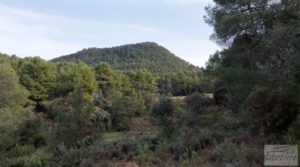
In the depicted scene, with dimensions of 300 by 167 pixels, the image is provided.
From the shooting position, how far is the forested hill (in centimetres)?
7144

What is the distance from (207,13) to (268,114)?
7.38 meters

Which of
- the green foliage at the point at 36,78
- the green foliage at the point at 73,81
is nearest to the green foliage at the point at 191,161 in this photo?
the green foliage at the point at 73,81

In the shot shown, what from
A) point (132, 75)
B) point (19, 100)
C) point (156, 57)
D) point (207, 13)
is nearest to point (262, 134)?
point (207, 13)

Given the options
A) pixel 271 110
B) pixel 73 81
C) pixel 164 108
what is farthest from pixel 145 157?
pixel 73 81

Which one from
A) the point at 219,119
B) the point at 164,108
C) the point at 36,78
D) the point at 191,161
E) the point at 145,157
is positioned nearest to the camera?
the point at 191,161

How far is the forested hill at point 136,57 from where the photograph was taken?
71.4 m

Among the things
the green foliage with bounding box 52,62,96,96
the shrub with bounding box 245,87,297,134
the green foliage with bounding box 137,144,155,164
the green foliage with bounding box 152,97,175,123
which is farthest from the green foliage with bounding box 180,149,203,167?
the green foliage with bounding box 52,62,96,96

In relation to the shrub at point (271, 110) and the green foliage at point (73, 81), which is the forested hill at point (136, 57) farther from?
the shrub at point (271, 110)

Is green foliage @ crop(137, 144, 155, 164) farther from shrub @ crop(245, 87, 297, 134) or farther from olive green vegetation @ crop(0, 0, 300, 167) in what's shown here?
shrub @ crop(245, 87, 297, 134)

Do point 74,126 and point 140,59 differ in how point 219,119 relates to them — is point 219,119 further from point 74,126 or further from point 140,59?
point 140,59

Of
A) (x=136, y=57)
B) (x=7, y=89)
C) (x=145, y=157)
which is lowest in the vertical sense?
(x=145, y=157)

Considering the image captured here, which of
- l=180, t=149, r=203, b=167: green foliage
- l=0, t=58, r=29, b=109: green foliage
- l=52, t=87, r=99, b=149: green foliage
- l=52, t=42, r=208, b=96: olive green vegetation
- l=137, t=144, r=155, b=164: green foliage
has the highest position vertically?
l=52, t=42, r=208, b=96: olive green vegetation

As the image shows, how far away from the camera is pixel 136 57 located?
7806 cm

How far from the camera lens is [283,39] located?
22.3 feet
